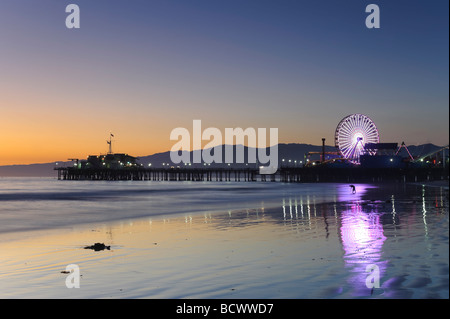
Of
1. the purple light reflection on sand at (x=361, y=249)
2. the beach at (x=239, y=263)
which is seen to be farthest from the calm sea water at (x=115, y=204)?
the purple light reflection on sand at (x=361, y=249)

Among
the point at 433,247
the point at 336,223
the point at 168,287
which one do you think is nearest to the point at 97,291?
the point at 168,287

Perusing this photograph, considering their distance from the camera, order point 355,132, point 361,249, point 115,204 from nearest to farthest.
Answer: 1. point 361,249
2. point 115,204
3. point 355,132

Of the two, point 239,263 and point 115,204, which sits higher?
point 239,263

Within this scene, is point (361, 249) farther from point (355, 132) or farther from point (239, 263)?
point (355, 132)

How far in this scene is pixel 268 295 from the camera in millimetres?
7926

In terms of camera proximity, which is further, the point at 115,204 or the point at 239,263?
the point at 115,204

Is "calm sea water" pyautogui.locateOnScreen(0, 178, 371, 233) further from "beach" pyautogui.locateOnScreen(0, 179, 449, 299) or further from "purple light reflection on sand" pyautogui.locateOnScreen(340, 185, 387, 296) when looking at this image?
"purple light reflection on sand" pyautogui.locateOnScreen(340, 185, 387, 296)

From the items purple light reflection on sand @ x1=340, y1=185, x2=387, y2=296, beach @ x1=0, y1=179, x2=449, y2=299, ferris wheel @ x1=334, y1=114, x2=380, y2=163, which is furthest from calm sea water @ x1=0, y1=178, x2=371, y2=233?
ferris wheel @ x1=334, y1=114, x2=380, y2=163

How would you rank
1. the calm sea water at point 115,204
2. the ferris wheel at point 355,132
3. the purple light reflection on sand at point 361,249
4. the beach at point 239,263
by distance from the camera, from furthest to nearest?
1. the ferris wheel at point 355,132
2. the calm sea water at point 115,204
3. the purple light reflection on sand at point 361,249
4. the beach at point 239,263

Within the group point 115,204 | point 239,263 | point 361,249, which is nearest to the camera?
point 239,263

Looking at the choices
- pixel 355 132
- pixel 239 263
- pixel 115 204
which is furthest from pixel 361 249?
pixel 355 132

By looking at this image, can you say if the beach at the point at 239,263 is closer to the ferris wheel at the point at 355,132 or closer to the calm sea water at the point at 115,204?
the calm sea water at the point at 115,204
